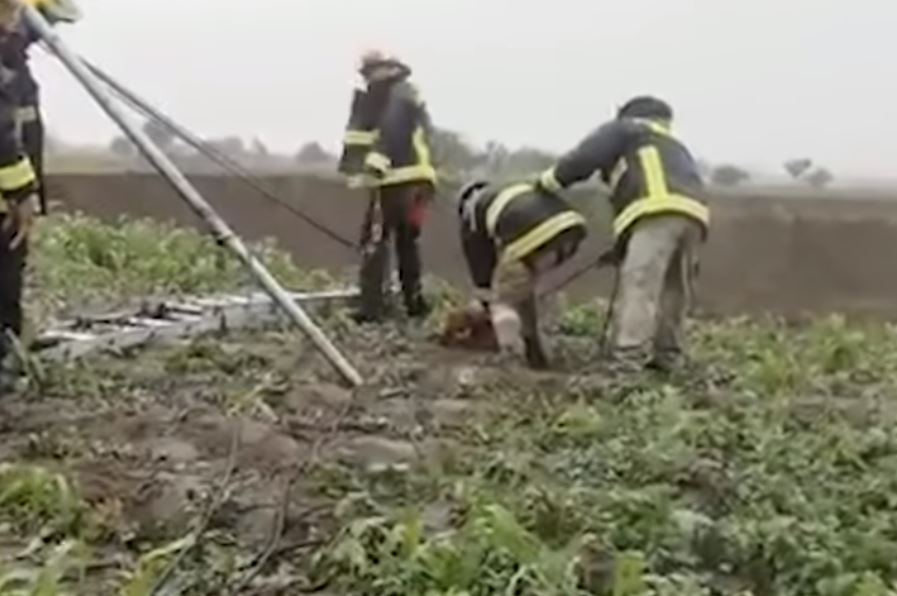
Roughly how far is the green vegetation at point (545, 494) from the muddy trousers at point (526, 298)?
9.2 inches

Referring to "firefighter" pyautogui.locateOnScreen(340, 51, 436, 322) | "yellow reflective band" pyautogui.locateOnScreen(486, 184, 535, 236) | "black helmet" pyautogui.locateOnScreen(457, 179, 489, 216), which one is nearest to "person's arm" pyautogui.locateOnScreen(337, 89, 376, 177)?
"firefighter" pyautogui.locateOnScreen(340, 51, 436, 322)

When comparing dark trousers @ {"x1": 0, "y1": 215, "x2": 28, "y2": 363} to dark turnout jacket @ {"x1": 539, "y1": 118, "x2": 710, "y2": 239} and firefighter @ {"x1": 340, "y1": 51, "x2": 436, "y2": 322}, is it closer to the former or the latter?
dark turnout jacket @ {"x1": 539, "y1": 118, "x2": 710, "y2": 239}

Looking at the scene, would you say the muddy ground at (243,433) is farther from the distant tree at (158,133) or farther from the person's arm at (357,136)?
the person's arm at (357,136)

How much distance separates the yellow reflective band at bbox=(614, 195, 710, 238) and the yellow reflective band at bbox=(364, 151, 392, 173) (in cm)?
254

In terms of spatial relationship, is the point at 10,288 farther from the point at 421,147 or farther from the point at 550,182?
the point at 421,147

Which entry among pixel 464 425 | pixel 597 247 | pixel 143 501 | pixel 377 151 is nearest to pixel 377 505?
pixel 143 501

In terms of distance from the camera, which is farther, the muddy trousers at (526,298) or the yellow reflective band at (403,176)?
the yellow reflective band at (403,176)

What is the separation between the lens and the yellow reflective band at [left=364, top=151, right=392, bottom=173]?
1255 cm

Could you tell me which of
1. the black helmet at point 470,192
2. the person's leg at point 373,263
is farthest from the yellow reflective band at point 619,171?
the person's leg at point 373,263

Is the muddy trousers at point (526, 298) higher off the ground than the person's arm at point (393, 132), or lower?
lower

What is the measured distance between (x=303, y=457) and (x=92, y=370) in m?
2.32

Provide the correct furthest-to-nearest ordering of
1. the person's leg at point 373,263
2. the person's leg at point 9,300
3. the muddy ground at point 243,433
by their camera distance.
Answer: the person's leg at point 373,263 < the person's leg at point 9,300 < the muddy ground at point 243,433

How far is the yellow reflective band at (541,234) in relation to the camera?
33.8 feet

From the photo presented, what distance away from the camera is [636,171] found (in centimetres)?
1032
